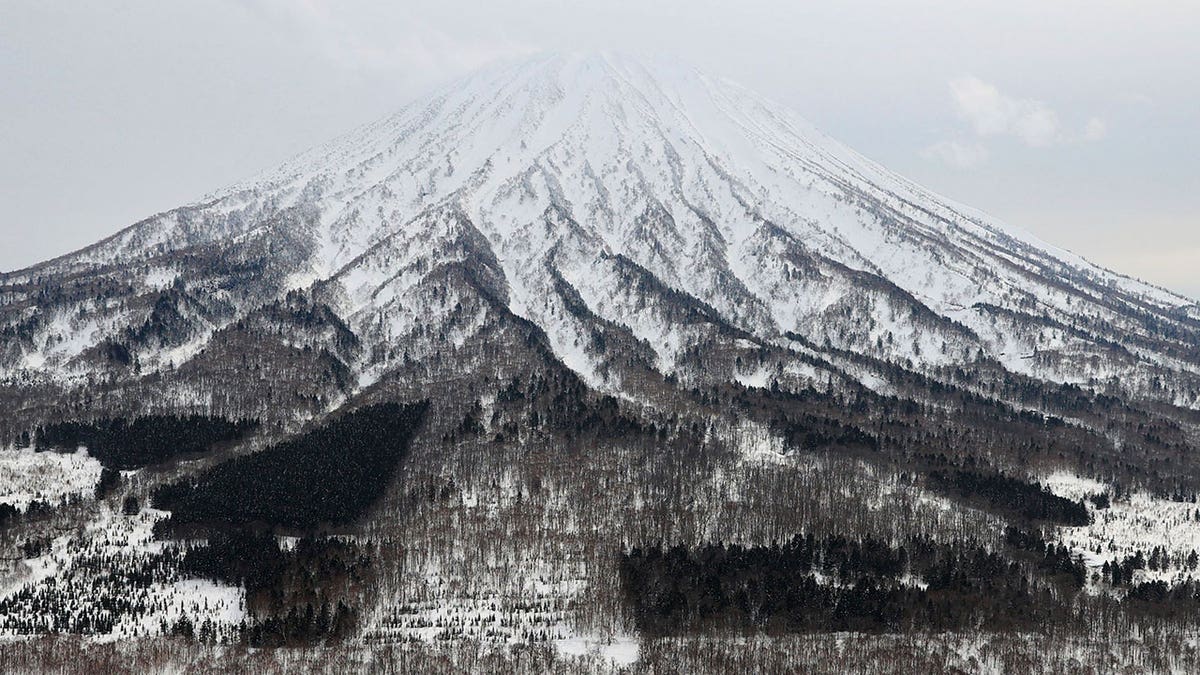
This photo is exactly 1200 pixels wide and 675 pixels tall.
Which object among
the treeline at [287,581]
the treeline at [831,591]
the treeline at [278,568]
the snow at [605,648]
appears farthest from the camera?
the treeline at [278,568]

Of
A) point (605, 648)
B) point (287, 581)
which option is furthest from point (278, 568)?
point (605, 648)

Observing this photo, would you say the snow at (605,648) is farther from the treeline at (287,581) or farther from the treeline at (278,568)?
the treeline at (278,568)

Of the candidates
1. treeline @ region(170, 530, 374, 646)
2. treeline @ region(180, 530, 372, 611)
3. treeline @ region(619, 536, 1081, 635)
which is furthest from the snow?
treeline @ region(180, 530, 372, 611)

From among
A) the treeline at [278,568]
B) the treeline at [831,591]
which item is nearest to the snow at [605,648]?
the treeline at [831,591]

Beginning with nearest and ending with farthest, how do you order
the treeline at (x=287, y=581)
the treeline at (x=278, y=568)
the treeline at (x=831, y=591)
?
1. the treeline at (x=287, y=581)
2. the treeline at (x=831, y=591)
3. the treeline at (x=278, y=568)

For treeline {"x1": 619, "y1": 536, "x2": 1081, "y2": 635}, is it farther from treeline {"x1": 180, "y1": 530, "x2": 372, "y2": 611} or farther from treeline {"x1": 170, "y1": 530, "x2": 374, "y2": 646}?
treeline {"x1": 180, "y1": 530, "x2": 372, "y2": 611}

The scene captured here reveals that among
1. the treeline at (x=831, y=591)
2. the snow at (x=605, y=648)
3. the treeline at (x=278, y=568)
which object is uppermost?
the treeline at (x=278, y=568)

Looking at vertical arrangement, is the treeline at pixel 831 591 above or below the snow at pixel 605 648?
above

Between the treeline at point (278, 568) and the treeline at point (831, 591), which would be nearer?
the treeline at point (831, 591)

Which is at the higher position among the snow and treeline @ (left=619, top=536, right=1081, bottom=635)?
treeline @ (left=619, top=536, right=1081, bottom=635)
